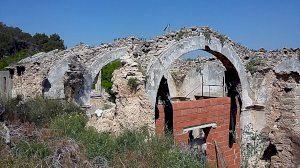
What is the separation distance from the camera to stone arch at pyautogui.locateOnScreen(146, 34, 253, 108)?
9137 millimetres

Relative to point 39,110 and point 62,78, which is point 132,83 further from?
point 62,78

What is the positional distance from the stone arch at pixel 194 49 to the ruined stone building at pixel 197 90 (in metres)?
0.02

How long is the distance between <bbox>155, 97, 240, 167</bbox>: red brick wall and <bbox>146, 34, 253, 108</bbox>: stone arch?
0.61 metres

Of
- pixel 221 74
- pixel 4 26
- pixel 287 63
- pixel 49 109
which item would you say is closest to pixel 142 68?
pixel 49 109

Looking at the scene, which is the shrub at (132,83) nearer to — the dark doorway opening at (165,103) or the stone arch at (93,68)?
the dark doorway opening at (165,103)

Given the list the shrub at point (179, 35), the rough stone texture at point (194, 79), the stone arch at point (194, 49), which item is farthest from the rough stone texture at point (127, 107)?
the rough stone texture at point (194, 79)

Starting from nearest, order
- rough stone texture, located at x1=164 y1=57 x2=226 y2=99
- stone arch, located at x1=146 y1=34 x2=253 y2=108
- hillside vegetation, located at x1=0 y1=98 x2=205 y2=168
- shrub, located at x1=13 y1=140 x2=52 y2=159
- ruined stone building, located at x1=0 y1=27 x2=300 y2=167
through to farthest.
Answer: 1. hillside vegetation, located at x1=0 y1=98 x2=205 y2=168
2. shrub, located at x1=13 y1=140 x2=52 y2=159
3. ruined stone building, located at x1=0 y1=27 x2=300 y2=167
4. stone arch, located at x1=146 y1=34 x2=253 y2=108
5. rough stone texture, located at x1=164 y1=57 x2=226 y2=99

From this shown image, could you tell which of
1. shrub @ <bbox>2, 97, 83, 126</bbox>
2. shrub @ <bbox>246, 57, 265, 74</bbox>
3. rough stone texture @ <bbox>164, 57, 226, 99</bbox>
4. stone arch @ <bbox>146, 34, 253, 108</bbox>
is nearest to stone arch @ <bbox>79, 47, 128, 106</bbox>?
rough stone texture @ <bbox>164, 57, 226, 99</bbox>

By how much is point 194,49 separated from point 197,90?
620cm

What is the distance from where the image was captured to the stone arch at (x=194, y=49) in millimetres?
9137

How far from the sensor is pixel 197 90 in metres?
16.2

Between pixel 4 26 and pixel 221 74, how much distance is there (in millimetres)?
47198

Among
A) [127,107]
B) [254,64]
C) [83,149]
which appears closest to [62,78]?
[127,107]

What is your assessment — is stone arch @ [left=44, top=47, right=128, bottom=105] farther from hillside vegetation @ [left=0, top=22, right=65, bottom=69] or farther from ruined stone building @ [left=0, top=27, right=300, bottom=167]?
hillside vegetation @ [left=0, top=22, right=65, bottom=69]
